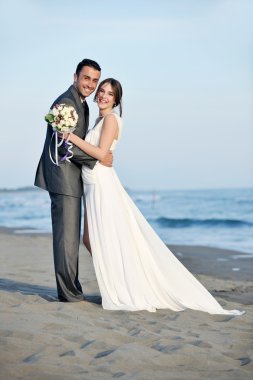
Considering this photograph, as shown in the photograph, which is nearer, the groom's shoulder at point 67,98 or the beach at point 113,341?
the beach at point 113,341

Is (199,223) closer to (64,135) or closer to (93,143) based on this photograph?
(93,143)

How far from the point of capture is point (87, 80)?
6.01 metres

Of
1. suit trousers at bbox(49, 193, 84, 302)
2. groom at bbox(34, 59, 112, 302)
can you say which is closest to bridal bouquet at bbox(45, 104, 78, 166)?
groom at bbox(34, 59, 112, 302)

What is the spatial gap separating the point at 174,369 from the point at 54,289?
11.7 feet

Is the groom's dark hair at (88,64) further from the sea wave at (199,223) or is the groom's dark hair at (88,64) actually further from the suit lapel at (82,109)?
the sea wave at (199,223)

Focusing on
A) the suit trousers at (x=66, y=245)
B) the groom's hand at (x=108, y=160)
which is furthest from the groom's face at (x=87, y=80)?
the suit trousers at (x=66, y=245)

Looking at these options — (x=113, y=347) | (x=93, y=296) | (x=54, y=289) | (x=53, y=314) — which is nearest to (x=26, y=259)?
(x=54, y=289)

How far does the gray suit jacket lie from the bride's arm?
6 cm

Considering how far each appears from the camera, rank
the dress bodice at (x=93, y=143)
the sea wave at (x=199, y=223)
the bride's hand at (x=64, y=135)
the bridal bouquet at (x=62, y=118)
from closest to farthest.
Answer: the bridal bouquet at (x=62, y=118)
the bride's hand at (x=64, y=135)
the dress bodice at (x=93, y=143)
the sea wave at (x=199, y=223)

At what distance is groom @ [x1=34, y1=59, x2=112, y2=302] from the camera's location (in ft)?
19.7

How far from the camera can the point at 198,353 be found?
4.20 metres

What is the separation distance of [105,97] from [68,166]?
711 mm

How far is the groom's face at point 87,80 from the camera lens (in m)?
5.98

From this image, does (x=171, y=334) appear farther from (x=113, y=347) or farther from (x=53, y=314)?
(x=53, y=314)
